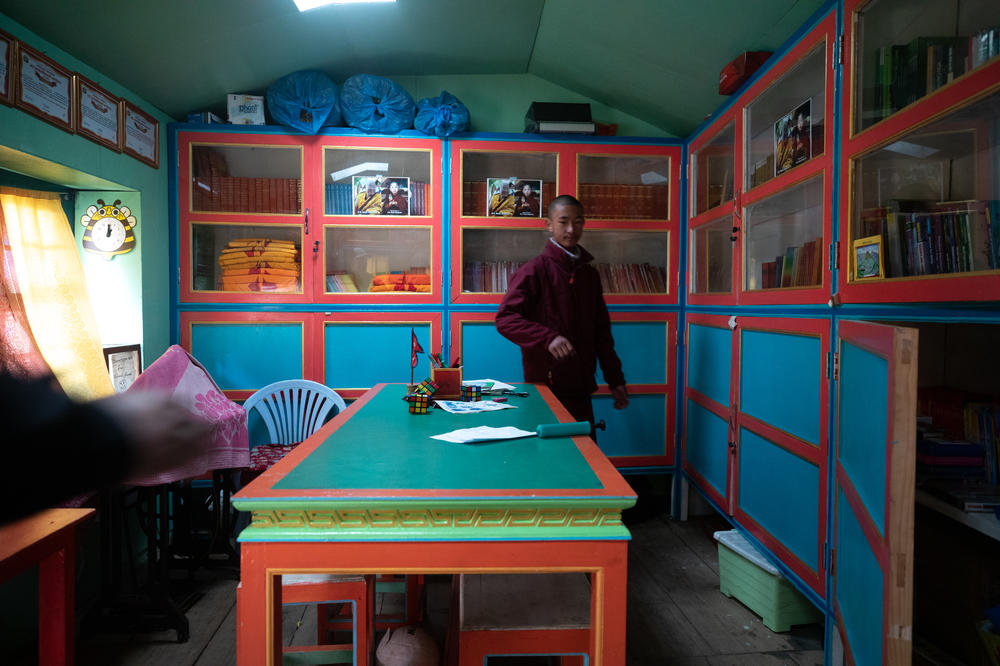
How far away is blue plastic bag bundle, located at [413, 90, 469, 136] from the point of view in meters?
3.36

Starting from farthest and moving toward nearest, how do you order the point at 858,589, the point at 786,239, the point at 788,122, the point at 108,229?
the point at 108,229
the point at 786,239
the point at 788,122
the point at 858,589

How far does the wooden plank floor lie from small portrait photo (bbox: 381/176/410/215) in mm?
2191

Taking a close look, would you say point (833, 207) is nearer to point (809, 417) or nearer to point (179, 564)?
point (809, 417)

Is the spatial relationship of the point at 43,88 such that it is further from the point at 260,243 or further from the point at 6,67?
the point at 260,243

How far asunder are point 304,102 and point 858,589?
3501 mm

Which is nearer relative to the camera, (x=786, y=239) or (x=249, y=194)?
(x=786, y=239)

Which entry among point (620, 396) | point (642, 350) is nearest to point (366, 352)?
point (620, 396)

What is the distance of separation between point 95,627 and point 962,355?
11.6ft

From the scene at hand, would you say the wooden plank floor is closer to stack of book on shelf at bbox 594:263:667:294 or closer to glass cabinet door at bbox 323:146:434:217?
stack of book on shelf at bbox 594:263:667:294

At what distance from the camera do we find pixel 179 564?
278 centimetres

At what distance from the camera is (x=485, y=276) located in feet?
12.1

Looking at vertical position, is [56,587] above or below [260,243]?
below

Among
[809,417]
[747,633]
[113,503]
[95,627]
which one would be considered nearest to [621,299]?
[809,417]

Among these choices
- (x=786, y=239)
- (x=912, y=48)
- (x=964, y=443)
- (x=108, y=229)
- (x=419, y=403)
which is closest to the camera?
(x=912, y=48)
